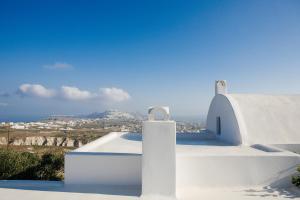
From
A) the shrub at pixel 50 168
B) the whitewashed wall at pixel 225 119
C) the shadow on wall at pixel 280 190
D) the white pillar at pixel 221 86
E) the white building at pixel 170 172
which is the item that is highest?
the white pillar at pixel 221 86

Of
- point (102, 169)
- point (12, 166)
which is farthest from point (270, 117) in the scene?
point (12, 166)

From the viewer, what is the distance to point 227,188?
7.48m

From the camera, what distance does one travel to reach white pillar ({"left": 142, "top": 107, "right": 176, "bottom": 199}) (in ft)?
21.2

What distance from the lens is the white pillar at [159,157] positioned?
254 inches

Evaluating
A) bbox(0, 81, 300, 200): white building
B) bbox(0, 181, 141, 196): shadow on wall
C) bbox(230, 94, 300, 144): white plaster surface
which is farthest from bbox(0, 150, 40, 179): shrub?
bbox(230, 94, 300, 144): white plaster surface

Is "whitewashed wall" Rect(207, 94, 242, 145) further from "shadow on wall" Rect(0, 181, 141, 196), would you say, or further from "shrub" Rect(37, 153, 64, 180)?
"shrub" Rect(37, 153, 64, 180)

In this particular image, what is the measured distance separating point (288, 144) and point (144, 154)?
6.86m

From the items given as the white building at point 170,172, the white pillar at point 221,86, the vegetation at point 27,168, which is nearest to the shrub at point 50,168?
the vegetation at point 27,168

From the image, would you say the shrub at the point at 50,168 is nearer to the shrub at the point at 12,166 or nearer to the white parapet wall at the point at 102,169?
the shrub at the point at 12,166

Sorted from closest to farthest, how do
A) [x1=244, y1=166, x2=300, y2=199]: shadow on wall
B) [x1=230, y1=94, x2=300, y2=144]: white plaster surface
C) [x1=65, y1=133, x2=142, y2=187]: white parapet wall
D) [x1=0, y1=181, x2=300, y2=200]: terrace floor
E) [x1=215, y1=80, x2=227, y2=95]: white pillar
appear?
[x1=0, y1=181, x2=300, y2=200]: terrace floor, [x1=244, y1=166, x2=300, y2=199]: shadow on wall, [x1=65, y1=133, x2=142, y2=187]: white parapet wall, [x1=230, y1=94, x2=300, y2=144]: white plaster surface, [x1=215, y1=80, x2=227, y2=95]: white pillar

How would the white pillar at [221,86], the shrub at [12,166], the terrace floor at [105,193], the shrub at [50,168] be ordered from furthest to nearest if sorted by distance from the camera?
the white pillar at [221,86] < the shrub at [50,168] < the shrub at [12,166] < the terrace floor at [105,193]

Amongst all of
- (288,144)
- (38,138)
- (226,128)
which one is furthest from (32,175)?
(38,138)

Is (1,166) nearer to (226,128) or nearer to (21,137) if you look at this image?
(226,128)

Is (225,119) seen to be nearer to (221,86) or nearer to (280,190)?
(221,86)
